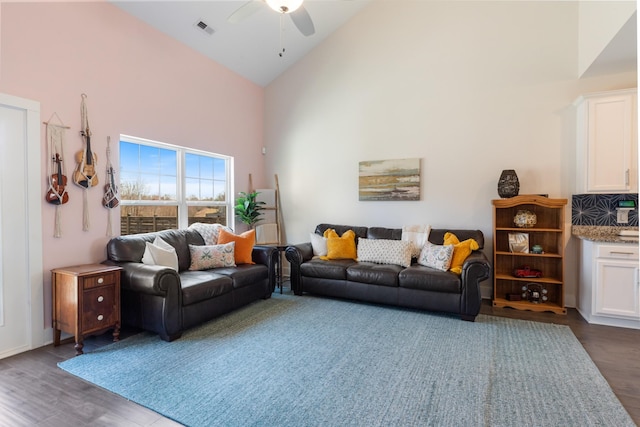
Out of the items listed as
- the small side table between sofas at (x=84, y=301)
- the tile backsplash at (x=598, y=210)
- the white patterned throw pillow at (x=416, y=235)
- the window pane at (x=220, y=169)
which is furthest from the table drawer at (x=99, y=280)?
the tile backsplash at (x=598, y=210)

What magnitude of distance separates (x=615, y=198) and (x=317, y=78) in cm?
437

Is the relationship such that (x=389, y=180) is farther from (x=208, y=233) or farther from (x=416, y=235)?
(x=208, y=233)

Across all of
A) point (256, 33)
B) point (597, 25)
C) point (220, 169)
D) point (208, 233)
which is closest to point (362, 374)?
point (208, 233)

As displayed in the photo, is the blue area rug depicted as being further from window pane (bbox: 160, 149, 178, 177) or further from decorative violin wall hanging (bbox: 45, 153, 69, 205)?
window pane (bbox: 160, 149, 178, 177)

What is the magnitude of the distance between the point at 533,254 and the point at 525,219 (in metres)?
0.44

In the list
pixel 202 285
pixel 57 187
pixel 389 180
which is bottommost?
pixel 202 285

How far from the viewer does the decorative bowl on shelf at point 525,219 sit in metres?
4.00

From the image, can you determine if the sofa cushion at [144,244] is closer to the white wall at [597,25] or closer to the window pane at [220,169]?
the window pane at [220,169]

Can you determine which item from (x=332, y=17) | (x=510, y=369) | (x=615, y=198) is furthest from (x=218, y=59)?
(x=615, y=198)

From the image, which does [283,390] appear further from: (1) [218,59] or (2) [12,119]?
(1) [218,59]

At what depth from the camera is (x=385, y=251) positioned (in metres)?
4.20

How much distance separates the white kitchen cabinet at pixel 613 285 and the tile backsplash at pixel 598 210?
48cm

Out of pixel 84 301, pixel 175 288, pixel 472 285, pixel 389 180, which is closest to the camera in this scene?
pixel 84 301

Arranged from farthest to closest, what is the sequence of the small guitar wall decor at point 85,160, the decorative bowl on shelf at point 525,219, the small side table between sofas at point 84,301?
the decorative bowl on shelf at point 525,219, the small guitar wall decor at point 85,160, the small side table between sofas at point 84,301
